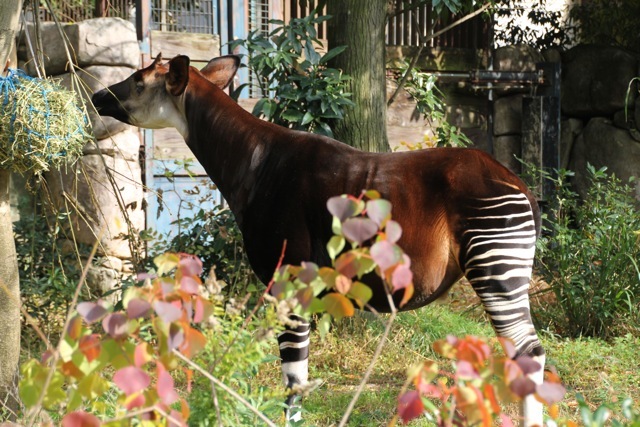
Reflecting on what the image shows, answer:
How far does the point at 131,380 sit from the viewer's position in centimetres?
131

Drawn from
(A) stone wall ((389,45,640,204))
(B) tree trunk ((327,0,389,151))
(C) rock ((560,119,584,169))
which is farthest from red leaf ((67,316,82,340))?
(C) rock ((560,119,584,169))

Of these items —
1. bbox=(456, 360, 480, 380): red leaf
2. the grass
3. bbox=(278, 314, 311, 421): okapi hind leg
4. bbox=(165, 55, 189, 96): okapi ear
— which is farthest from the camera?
the grass

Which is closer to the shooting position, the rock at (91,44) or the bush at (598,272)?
the bush at (598,272)

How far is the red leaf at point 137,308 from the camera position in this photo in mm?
1383

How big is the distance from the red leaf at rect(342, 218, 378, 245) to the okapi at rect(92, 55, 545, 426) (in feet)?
5.71

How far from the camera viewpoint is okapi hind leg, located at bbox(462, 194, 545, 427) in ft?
10.0

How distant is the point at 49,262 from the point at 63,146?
2.09 m

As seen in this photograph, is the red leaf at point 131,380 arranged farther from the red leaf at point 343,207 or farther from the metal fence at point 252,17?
the metal fence at point 252,17

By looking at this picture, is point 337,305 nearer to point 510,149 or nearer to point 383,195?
point 383,195

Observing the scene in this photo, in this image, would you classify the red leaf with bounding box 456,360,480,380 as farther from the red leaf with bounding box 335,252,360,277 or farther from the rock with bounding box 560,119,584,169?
the rock with bounding box 560,119,584,169

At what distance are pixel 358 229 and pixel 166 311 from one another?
331 mm

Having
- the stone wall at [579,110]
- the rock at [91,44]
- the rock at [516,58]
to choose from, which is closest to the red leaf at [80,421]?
the rock at [91,44]

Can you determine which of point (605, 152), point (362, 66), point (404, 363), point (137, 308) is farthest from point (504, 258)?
point (605, 152)

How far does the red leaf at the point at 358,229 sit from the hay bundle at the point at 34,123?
1.84 m
